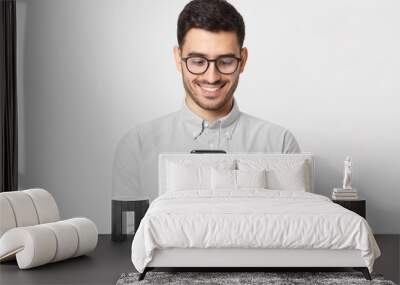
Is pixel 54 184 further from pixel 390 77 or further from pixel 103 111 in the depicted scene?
pixel 390 77

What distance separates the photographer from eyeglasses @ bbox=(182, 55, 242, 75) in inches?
271

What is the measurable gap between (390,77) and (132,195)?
290 centimetres

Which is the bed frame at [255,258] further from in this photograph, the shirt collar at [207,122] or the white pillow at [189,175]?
the shirt collar at [207,122]

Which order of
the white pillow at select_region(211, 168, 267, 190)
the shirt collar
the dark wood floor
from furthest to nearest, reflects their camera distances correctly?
the shirt collar → the white pillow at select_region(211, 168, 267, 190) → the dark wood floor

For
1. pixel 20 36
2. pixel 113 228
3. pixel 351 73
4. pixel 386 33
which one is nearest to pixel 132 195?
pixel 113 228

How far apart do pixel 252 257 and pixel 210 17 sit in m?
2.94

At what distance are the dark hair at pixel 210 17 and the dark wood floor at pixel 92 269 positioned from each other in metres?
2.32

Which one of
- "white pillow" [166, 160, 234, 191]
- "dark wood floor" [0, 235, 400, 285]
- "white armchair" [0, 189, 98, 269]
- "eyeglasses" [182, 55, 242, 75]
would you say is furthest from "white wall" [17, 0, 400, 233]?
"white armchair" [0, 189, 98, 269]

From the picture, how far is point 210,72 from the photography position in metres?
6.90

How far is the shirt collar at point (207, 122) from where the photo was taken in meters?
6.99

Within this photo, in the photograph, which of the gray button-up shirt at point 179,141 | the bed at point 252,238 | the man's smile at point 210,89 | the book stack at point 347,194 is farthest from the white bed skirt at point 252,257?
the man's smile at point 210,89

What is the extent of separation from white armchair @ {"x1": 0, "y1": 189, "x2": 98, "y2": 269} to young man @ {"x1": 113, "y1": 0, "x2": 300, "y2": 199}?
1332 millimetres

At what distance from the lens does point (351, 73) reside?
7.12m

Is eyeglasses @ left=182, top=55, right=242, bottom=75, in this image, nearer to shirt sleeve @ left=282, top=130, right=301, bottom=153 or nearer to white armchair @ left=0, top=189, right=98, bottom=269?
shirt sleeve @ left=282, top=130, right=301, bottom=153
